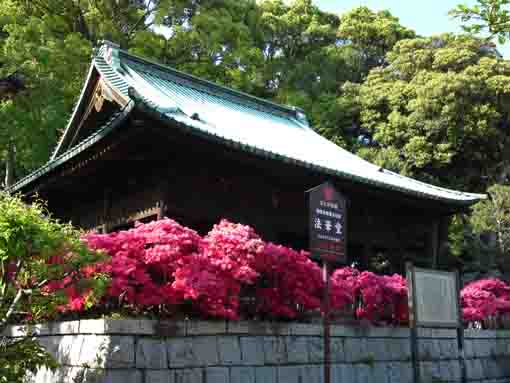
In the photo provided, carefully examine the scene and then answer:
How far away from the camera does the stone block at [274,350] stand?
784cm

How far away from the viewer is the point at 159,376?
6652mm

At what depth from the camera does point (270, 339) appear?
797cm

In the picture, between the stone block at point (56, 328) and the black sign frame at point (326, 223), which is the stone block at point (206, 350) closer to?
the stone block at point (56, 328)

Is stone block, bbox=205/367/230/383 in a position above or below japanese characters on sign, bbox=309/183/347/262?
below

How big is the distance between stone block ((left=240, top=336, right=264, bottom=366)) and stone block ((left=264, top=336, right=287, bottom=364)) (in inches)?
3.8

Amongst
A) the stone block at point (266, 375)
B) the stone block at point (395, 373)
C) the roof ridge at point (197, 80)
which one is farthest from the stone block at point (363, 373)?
the roof ridge at point (197, 80)

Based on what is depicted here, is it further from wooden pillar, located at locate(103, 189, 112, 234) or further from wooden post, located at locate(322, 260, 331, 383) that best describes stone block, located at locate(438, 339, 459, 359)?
wooden pillar, located at locate(103, 189, 112, 234)

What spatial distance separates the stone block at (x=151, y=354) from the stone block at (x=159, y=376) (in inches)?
2.2

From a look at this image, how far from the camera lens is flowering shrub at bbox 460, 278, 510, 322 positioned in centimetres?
1197

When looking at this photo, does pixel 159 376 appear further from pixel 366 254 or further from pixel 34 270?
pixel 366 254

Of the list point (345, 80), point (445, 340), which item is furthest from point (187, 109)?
point (345, 80)

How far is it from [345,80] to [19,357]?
29.2 metres

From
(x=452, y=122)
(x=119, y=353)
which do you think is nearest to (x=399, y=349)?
(x=119, y=353)

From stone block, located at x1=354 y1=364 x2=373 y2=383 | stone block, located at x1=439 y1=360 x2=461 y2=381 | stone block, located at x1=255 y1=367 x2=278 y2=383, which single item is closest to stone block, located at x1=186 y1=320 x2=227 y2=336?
stone block, located at x1=255 y1=367 x2=278 y2=383
